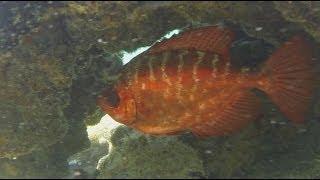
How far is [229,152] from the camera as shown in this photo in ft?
13.5

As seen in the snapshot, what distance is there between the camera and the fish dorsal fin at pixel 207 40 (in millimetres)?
3586

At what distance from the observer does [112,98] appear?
3824 mm

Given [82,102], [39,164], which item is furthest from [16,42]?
[39,164]

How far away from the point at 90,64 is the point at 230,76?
5.06 feet

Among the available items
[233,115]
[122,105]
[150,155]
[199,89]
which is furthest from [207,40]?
[150,155]

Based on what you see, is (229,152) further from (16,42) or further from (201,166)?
(16,42)

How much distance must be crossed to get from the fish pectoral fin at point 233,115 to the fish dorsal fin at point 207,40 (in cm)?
37

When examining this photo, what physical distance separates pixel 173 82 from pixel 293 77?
951 millimetres

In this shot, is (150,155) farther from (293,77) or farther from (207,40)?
(293,77)

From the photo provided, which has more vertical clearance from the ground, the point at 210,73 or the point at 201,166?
the point at 210,73

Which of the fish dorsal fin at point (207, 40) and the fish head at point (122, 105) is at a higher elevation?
the fish dorsal fin at point (207, 40)

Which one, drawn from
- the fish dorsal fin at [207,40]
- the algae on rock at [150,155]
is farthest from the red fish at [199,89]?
the algae on rock at [150,155]

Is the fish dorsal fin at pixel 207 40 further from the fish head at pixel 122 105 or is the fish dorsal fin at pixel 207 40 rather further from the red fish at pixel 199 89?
the fish head at pixel 122 105

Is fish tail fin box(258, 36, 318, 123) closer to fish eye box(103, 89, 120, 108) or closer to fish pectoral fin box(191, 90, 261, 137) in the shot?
fish pectoral fin box(191, 90, 261, 137)
